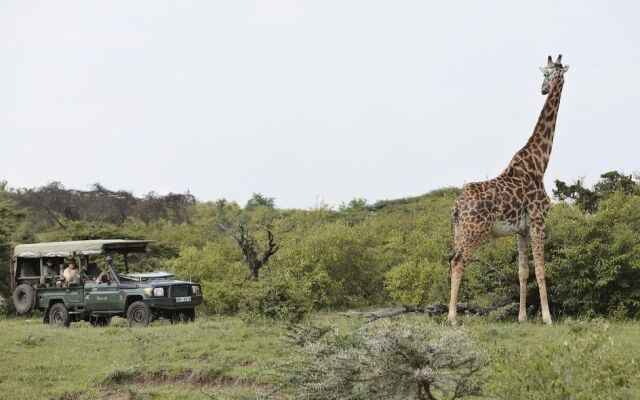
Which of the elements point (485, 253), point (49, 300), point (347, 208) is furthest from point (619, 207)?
point (347, 208)

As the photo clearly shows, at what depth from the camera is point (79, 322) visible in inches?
885

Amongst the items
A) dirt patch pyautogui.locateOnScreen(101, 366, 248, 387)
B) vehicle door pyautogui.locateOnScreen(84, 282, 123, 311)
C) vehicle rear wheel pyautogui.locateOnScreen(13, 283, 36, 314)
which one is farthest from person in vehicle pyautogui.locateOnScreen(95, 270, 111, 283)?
dirt patch pyautogui.locateOnScreen(101, 366, 248, 387)

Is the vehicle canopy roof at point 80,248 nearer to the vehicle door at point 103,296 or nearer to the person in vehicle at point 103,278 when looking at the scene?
the person in vehicle at point 103,278

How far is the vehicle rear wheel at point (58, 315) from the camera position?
846 inches

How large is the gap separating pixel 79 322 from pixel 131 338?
20.1 ft

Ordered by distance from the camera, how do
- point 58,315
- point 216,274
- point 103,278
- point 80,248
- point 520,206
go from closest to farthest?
point 520,206, point 103,278, point 58,315, point 80,248, point 216,274

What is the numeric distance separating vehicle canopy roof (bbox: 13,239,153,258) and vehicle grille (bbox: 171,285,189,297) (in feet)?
7.88

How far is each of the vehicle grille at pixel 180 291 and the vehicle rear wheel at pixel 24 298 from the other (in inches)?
166

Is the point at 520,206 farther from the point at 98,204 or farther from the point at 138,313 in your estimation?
the point at 98,204

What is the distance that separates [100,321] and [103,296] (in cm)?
117

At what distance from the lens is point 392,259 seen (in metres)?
25.0

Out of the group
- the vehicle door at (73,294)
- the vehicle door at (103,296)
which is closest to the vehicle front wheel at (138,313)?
the vehicle door at (103,296)

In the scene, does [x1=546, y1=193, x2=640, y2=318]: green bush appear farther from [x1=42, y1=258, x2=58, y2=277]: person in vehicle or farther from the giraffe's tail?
[x1=42, y1=258, x2=58, y2=277]: person in vehicle

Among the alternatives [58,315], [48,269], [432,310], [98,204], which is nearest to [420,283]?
[432,310]
